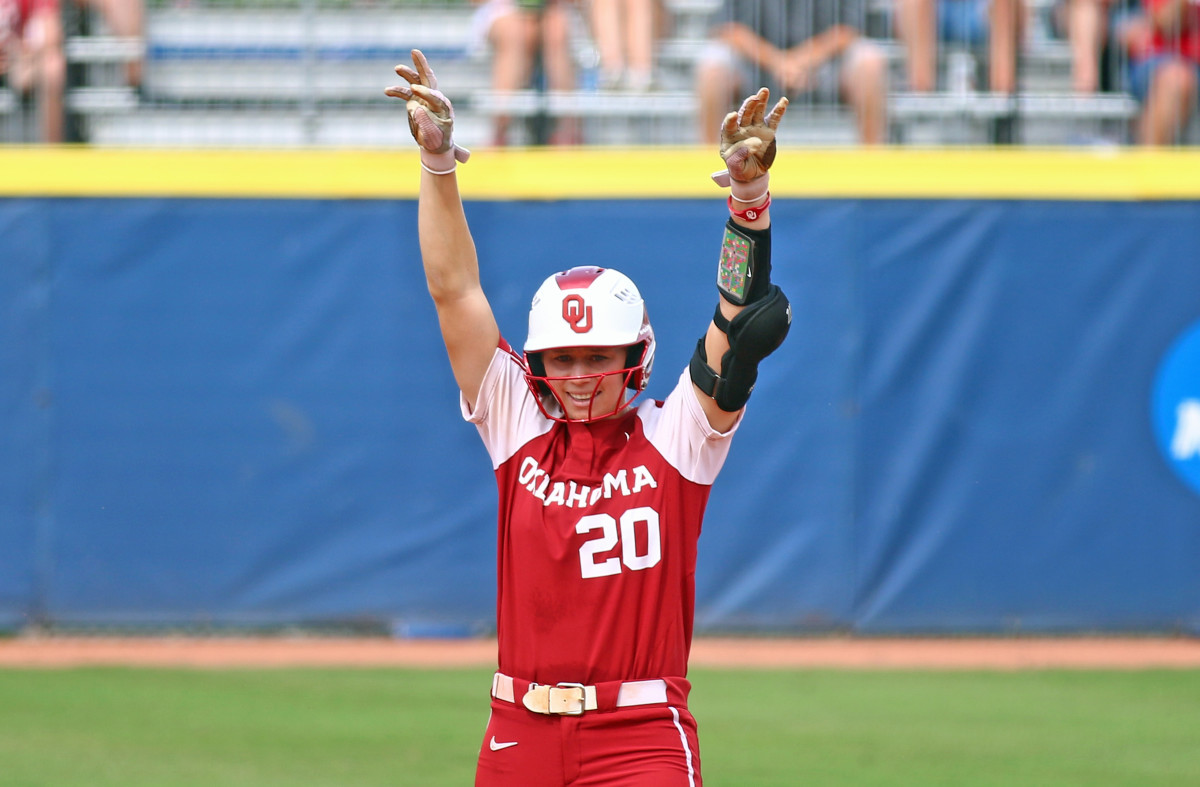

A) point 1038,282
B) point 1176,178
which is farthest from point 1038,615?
point 1176,178

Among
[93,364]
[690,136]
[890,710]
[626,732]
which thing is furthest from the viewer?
[690,136]

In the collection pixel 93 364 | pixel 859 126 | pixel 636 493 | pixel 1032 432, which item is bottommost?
pixel 1032 432

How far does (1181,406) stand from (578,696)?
24.8 feet

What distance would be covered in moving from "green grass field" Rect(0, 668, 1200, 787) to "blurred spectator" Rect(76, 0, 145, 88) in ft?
14.2

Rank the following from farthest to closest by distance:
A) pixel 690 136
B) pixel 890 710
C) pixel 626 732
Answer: pixel 690 136 → pixel 890 710 → pixel 626 732

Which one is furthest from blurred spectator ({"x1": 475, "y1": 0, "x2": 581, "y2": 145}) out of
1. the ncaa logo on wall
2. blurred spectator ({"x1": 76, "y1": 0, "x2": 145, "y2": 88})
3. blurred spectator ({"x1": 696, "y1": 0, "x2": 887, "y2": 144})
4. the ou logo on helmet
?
the ou logo on helmet

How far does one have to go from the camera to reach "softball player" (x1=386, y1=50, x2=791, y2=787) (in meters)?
3.36

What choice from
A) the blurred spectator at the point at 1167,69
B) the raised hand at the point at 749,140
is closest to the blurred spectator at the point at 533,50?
the blurred spectator at the point at 1167,69

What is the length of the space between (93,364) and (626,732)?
7311mm

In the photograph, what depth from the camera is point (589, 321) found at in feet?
11.5

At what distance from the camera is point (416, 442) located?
31.9 ft

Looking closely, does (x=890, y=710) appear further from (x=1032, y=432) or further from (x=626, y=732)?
(x=626, y=732)

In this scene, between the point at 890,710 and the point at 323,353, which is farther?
the point at 323,353

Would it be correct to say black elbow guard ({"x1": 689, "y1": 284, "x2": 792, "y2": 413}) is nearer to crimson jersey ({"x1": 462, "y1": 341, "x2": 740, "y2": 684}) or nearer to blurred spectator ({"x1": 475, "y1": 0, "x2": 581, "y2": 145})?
crimson jersey ({"x1": 462, "y1": 341, "x2": 740, "y2": 684})
